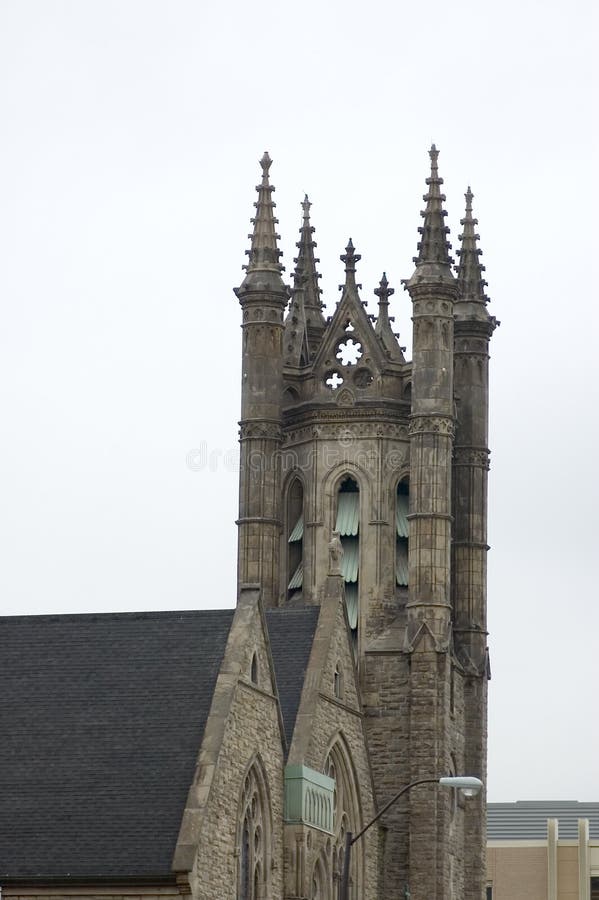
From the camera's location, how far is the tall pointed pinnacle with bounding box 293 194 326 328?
2817 inches

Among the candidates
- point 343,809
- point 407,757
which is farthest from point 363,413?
point 343,809

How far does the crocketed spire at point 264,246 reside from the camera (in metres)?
68.3

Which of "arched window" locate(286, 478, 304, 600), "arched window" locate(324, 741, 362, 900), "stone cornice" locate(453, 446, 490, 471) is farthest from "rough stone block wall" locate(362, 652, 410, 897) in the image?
"arched window" locate(324, 741, 362, 900)

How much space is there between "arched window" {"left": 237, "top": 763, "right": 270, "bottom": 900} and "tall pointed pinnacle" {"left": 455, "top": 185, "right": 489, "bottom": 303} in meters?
25.0

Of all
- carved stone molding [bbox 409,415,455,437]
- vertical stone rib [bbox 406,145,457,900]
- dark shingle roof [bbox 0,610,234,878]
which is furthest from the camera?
A: carved stone molding [bbox 409,415,455,437]

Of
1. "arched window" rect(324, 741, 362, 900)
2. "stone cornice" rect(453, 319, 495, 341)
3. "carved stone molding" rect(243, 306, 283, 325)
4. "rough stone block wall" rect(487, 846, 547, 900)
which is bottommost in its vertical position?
"arched window" rect(324, 741, 362, 900)

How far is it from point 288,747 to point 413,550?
607 inches

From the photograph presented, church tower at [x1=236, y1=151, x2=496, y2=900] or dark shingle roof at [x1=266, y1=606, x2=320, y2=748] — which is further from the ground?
church tower at [x1=236, y1=151, x2=496, y2=900]

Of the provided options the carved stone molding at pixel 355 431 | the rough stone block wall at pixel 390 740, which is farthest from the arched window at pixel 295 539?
the rough stone block wall at pixel 390 740

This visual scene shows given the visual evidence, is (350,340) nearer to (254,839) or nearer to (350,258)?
(350,258)

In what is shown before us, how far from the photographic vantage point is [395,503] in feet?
219

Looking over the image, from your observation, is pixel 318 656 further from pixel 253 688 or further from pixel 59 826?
pixel 59 826

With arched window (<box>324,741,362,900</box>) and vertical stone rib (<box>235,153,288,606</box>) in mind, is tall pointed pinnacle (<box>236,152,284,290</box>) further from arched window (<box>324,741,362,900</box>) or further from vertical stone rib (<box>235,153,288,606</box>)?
arched window (<box>324,741,362,900</box>)

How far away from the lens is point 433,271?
220 ft
